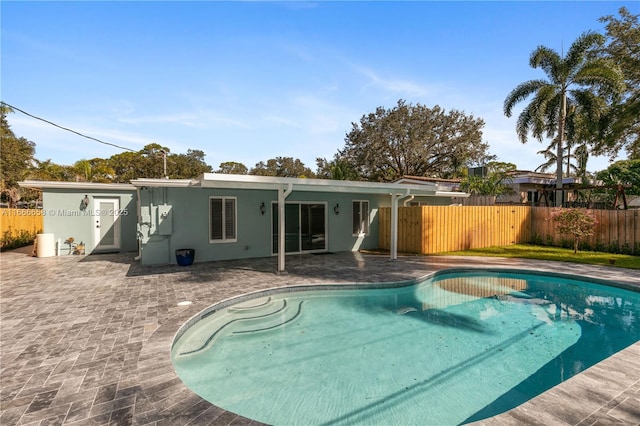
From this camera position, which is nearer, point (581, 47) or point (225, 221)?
point (225, 221)

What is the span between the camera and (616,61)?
16.0 meters

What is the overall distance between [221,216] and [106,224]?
5.50 m

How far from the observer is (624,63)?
15633 millimetres

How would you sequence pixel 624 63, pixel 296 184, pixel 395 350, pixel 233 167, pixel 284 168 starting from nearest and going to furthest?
pixel 395 350, pixel 296 184, pixel 624 63, pixel 284 168, pixel 233 167

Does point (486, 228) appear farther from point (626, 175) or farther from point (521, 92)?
point (521, 92)

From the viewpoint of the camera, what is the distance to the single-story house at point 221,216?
978 centimetres

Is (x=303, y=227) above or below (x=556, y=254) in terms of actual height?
above

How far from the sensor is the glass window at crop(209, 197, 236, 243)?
10797 millimetres

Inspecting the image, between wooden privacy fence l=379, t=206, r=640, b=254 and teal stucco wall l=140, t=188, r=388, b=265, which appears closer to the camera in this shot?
teal stucco wall l=140, t=188, r=388, b=265

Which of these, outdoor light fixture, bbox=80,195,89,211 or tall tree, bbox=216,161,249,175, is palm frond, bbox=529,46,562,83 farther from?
tall tree, bbox=216,161,249,175

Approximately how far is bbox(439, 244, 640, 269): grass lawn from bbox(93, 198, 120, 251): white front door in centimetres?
1370

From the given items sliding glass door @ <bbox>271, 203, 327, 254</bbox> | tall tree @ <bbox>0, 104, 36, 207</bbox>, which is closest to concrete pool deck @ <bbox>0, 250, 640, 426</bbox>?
sliding glass door @ <bbox>271, 203, 327, 254</bbox>

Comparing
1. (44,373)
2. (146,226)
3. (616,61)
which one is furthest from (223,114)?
(616,61)

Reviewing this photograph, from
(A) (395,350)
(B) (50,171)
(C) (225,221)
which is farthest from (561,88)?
(B) (50,171)
